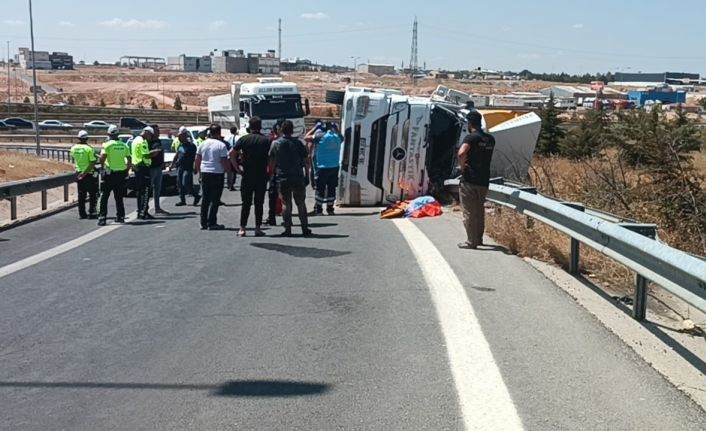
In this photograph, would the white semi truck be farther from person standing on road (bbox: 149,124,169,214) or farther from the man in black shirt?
the man in black shirt

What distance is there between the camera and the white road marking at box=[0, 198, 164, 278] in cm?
972

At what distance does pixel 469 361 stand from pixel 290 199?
7.32 m

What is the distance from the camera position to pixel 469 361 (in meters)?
5.61

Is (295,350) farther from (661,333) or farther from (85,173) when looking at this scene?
(85,173)

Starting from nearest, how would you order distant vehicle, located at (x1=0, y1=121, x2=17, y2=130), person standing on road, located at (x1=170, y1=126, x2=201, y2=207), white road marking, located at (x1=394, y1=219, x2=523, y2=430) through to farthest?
1. white road marking, located at (x1=394, y1=219, x2=523, y2=430)
2. person standing on road, located at (x1=170, y1=126, x2=201, y2=207)
3. distant vehicle, located at (x1=0, y1=121, x2=17, y2=130)

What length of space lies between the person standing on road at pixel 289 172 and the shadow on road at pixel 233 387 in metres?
7.33

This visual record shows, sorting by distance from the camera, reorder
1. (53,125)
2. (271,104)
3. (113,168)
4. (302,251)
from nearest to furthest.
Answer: (302,251) < (113,168) < (271,104) < (53,125)

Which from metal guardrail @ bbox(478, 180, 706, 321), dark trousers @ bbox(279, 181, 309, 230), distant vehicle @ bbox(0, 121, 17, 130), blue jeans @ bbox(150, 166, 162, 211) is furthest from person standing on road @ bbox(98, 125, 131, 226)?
distant vehicle @ bbox(0, 121, 17, 130)

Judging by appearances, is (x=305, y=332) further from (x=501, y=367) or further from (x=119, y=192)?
(x=119, y=192)

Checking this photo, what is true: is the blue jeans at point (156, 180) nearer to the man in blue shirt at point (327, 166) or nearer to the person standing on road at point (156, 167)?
the person standing on road at point (156, 167)

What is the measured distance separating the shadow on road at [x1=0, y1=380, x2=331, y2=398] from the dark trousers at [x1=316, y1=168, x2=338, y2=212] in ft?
36.3

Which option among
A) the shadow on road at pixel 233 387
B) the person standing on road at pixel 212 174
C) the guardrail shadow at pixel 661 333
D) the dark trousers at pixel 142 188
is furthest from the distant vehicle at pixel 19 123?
the shadow on road at pixel 233 387

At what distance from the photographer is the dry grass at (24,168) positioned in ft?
87.1

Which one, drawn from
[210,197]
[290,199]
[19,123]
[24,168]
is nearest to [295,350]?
[290,199]
